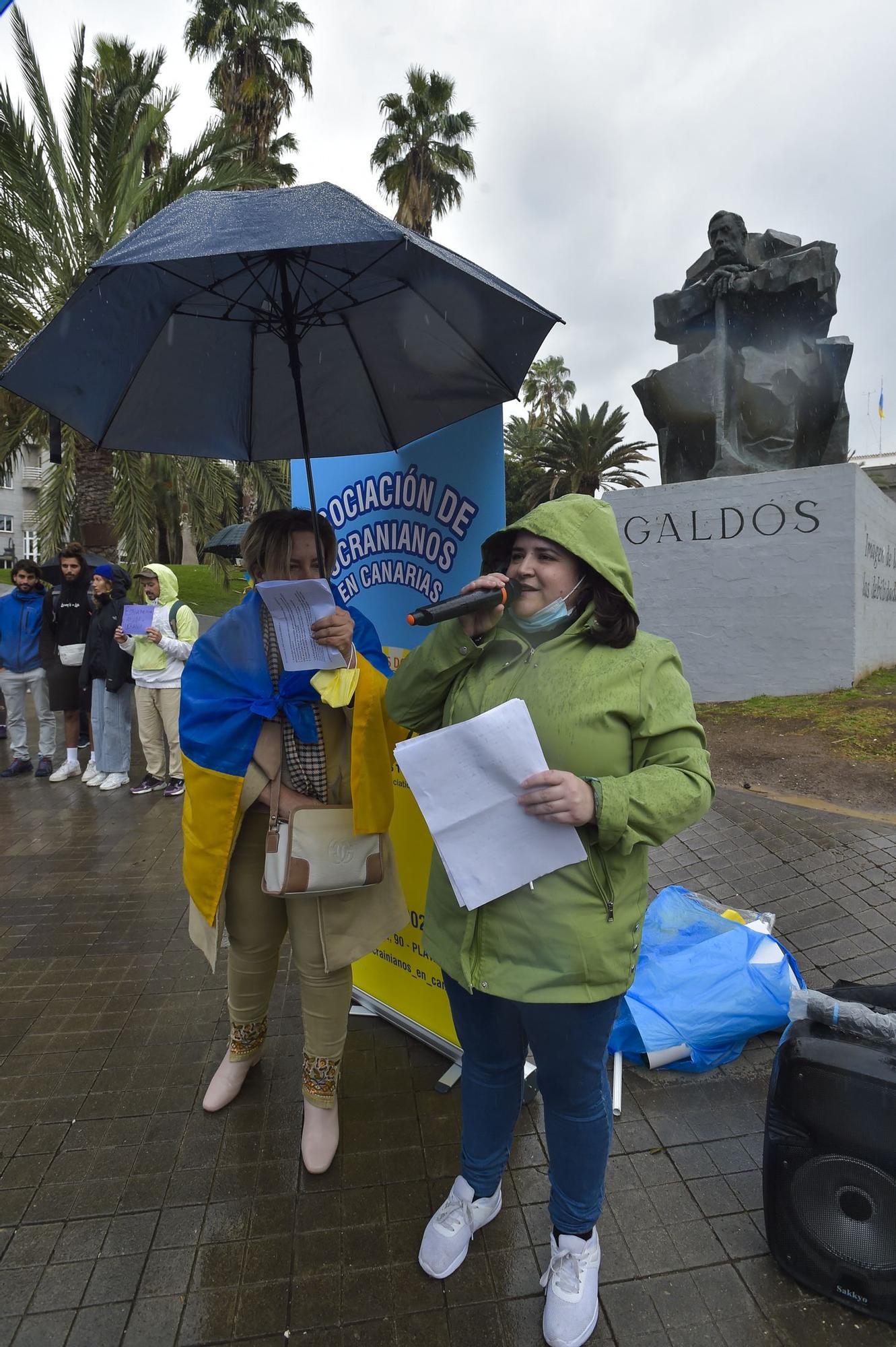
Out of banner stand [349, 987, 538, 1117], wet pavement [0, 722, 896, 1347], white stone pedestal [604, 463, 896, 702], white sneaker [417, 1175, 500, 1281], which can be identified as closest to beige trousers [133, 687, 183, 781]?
wet pavement [0, 722, 896, 1347]

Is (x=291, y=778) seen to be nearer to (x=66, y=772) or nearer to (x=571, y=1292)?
(x=571, y=1292)

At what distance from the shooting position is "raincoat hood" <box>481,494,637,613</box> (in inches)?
65.9

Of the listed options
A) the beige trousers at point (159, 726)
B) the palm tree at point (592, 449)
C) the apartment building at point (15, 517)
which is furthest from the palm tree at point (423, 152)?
the apartment building at point (15, 517)

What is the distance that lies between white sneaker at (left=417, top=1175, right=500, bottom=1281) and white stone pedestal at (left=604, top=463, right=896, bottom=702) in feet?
26.6

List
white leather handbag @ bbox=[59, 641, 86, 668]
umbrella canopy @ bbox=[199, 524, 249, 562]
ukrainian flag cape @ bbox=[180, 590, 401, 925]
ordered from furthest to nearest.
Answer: umbrella canopy @ bbox=[199, 524, 249, 562], white leather handbag @ bbox=[59, 641, 86, 668], ukrainian flag cape @ bbox=[180, 590, 401, 925]

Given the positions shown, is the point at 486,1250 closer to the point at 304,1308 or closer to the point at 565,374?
the point at 304,1308

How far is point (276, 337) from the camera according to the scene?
102 inches

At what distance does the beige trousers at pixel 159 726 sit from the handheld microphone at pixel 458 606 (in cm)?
531

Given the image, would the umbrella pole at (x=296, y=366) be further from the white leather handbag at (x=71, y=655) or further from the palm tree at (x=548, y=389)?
the palm tree at (x=548, y=389)

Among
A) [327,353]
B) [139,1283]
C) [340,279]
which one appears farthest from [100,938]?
[340,279]

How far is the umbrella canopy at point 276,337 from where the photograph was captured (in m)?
1.79

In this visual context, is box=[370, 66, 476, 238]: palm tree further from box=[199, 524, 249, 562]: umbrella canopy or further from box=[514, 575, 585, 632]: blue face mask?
box=[514, 575, 585, 632]: blue face mask

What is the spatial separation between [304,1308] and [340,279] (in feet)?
8.85

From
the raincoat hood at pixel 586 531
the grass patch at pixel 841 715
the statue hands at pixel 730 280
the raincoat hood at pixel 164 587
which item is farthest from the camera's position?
the statue hands at pixel 730 280
